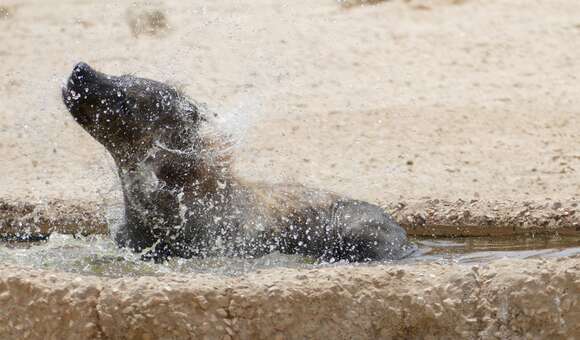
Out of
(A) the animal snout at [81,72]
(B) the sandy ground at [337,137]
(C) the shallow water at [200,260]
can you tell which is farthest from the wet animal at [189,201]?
(B) the sandy ground at [337,137]

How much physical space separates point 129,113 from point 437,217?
1728mm

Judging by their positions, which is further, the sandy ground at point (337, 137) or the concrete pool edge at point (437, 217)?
the concrete pool edge at point (437, 217)

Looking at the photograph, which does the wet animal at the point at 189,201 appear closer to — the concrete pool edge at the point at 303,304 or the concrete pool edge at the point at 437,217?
the concrete pool edge at the point at 437,217

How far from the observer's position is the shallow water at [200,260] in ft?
19.1

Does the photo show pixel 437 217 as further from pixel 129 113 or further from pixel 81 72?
pixel 81 72

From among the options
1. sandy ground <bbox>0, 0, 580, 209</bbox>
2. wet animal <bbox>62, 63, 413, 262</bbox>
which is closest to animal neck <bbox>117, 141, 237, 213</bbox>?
wet animal <bbox>62, 63, 413, 262</bbox>

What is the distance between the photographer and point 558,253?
6.46 m

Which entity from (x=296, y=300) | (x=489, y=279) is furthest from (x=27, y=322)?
(x=489, y=279)

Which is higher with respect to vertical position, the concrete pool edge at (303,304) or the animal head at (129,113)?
the animal head at (129,113)

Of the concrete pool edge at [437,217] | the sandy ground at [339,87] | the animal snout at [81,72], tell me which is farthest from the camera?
the sandy ground at [339,87]

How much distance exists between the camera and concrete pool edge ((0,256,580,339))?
453cm

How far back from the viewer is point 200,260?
6.14 meters

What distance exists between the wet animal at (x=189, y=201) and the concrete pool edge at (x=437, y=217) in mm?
496

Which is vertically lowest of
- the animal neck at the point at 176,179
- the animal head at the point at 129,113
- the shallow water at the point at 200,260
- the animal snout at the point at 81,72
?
the shallow water at the point at 200,260
